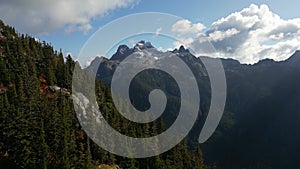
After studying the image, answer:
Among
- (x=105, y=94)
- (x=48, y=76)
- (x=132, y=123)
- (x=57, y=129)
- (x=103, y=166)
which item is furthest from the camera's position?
(x=105, y=94)

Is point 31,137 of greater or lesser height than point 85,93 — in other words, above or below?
below

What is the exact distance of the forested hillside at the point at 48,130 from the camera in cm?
7850

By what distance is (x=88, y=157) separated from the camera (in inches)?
3194

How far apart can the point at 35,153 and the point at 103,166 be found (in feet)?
72.3

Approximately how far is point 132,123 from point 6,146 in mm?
48194

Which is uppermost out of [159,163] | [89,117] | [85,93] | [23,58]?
[23,58]

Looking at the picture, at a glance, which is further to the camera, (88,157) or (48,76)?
(48,76)

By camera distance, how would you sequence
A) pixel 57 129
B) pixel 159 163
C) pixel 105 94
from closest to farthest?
pixel 57 129, pixel 159 163, pixel 105 94

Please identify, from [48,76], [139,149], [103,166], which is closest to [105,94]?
[48,76]

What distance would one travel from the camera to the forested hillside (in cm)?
7850

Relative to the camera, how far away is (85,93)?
13438cm

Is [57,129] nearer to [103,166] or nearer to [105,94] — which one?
[103,166]

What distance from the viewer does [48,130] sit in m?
86.5

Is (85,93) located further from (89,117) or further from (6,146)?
(6,146)
